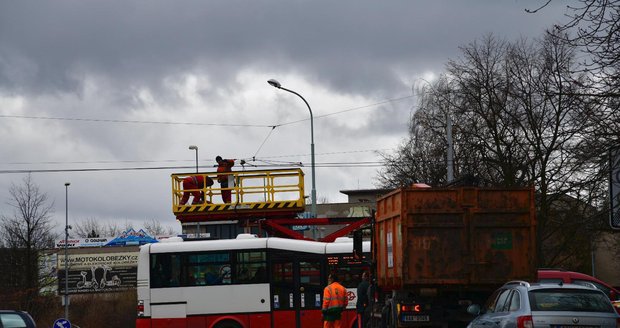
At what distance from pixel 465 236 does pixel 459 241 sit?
0.15m

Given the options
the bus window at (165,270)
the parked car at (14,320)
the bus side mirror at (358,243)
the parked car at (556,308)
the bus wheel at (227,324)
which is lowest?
the bus wheel at (227,324)

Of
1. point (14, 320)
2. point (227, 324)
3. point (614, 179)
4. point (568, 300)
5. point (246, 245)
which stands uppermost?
point (614, 179)

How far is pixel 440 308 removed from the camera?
62.7 ft

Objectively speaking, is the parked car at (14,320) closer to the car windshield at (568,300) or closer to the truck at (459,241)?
the truck at (459,241)

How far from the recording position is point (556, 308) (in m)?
14.4

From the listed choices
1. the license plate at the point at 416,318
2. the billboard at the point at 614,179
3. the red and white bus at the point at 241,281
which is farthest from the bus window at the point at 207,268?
the billboard at the point at 614,179

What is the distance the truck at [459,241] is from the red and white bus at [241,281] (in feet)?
26.5

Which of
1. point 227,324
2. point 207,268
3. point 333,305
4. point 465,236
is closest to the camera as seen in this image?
point 465,236

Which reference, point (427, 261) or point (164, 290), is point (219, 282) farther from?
point (427, 261)

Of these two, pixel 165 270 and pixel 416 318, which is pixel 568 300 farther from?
pixel 165 270

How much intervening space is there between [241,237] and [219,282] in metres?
1.49

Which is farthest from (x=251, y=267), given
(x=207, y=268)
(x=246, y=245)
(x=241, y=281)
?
(x=207, y=268)

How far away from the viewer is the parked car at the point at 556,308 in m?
14.2

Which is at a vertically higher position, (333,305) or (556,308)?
(556,308)
